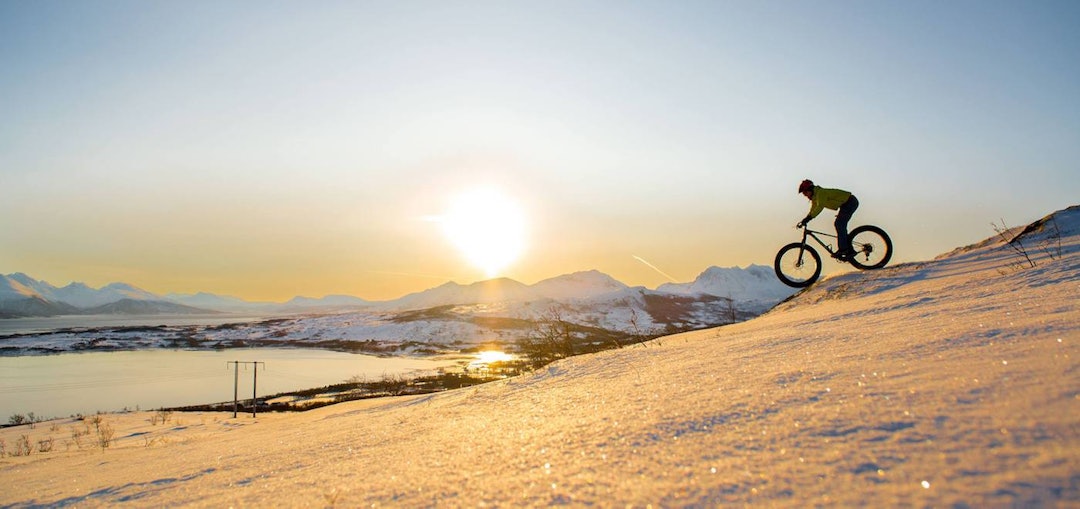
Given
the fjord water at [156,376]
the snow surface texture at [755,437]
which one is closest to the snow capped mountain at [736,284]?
the fjord water at [156,376]

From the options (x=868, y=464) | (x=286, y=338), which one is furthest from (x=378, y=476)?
(x=286, y=338)

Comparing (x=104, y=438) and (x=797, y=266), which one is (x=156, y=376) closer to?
(x=104, y=438)

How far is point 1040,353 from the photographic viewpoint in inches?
91.9

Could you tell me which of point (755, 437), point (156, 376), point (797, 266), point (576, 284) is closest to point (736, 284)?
point (576, 284)

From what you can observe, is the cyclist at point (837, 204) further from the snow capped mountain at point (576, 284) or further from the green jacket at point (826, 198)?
the snow capped mountain at point (576, 284)

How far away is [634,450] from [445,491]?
0.83 meters

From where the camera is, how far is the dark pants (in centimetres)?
895

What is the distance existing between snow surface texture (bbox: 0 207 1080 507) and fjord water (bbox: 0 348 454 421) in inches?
1221

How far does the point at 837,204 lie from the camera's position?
29.2ft

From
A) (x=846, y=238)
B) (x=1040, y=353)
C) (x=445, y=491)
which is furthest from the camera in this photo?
(x=846, y=238)

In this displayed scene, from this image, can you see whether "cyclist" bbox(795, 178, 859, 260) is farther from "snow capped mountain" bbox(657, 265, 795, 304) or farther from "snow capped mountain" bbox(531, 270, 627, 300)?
"snow capped mountain" bbox(531, 270, 627, 300)

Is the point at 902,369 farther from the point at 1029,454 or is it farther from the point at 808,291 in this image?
the point at 808,291

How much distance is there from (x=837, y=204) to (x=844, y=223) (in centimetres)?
43

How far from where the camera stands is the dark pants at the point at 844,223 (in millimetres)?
8953
